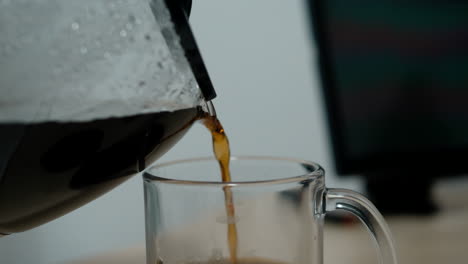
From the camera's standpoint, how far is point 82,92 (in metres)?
0.30

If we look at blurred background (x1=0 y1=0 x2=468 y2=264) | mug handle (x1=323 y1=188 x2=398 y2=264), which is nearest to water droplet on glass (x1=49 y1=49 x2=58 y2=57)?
mug handle (x1=323 y1=188 x2=398 y2=264)

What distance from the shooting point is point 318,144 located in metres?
1.23

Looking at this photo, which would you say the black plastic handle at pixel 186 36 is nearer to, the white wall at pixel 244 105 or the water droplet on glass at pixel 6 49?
the water droplet on glass at pixel 6 49

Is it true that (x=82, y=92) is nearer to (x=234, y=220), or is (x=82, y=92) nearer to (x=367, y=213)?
(x=234, y=220)

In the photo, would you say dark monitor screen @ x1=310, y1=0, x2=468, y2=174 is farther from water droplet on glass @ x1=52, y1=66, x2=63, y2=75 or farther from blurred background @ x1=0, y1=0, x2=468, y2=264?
water droplet on glass @ x1=52, y1=66, x2=63, y2=75

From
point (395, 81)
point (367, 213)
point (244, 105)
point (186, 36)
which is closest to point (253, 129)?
point (244, 105)

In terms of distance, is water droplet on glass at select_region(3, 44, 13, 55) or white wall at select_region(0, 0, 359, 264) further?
white wall at select_region(0, 0, 359, 264)

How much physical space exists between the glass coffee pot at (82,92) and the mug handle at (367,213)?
5.9 inches

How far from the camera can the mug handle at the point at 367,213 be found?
427 millimetres

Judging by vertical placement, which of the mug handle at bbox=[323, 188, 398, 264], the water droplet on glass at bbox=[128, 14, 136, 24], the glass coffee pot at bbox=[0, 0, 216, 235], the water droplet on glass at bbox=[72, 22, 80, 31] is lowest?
the mug handle at bbox=[323, 188, 398, 264]

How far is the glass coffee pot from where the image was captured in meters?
0.28

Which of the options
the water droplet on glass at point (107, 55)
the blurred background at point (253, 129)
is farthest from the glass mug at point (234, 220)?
the blurred background at point (253, 129)

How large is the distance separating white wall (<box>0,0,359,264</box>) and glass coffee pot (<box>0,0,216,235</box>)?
0.44 m

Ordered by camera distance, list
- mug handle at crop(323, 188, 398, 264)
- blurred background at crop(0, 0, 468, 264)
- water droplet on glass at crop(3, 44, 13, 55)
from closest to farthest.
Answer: water droplet on glass at crop(3, 44, 13, 55)
mug handle at crop(323, 188, 398, 264)
blurred background at crop(0, 0, 468, 264)
